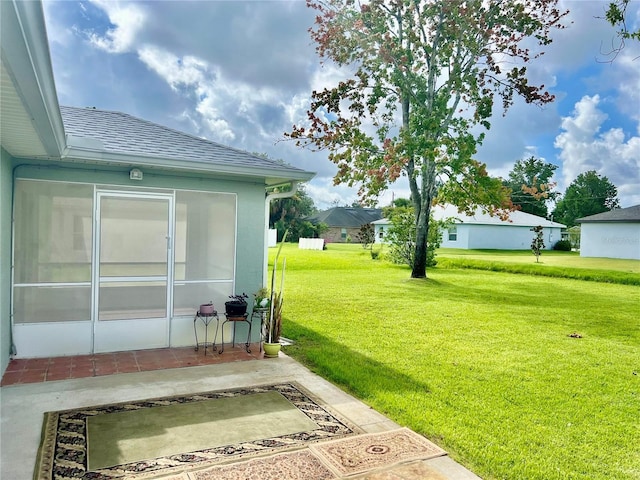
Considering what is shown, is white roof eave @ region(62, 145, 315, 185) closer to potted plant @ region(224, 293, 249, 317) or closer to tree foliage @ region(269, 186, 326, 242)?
potted plant @ region(224, 293, 249, 317)

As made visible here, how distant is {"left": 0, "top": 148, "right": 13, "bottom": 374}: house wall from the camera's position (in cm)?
→ 509

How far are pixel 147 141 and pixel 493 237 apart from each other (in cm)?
3252

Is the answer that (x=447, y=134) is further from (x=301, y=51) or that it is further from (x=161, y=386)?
(x=161, y=386)

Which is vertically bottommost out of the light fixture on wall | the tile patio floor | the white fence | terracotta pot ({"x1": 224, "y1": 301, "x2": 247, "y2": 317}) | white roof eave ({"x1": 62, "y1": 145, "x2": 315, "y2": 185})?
the tile patio floor

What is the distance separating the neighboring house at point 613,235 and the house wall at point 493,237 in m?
5.35

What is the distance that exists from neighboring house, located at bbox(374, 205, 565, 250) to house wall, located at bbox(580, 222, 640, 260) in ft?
16.3

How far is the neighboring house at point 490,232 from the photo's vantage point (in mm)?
34125

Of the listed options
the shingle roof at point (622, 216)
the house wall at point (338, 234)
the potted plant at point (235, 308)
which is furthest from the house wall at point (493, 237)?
the potted plant at point (235, 308)

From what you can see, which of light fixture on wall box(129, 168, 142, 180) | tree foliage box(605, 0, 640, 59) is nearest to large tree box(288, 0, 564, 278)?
tree foliage box(605, 0, 640, 59)

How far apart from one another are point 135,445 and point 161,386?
1.40 meters

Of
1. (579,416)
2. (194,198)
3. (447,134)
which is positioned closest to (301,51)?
(447,134)

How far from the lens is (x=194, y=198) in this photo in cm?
669

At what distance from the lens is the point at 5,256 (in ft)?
17.4

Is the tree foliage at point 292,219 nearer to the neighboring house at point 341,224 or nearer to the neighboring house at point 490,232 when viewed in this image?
the neighboring house at point 341,224
